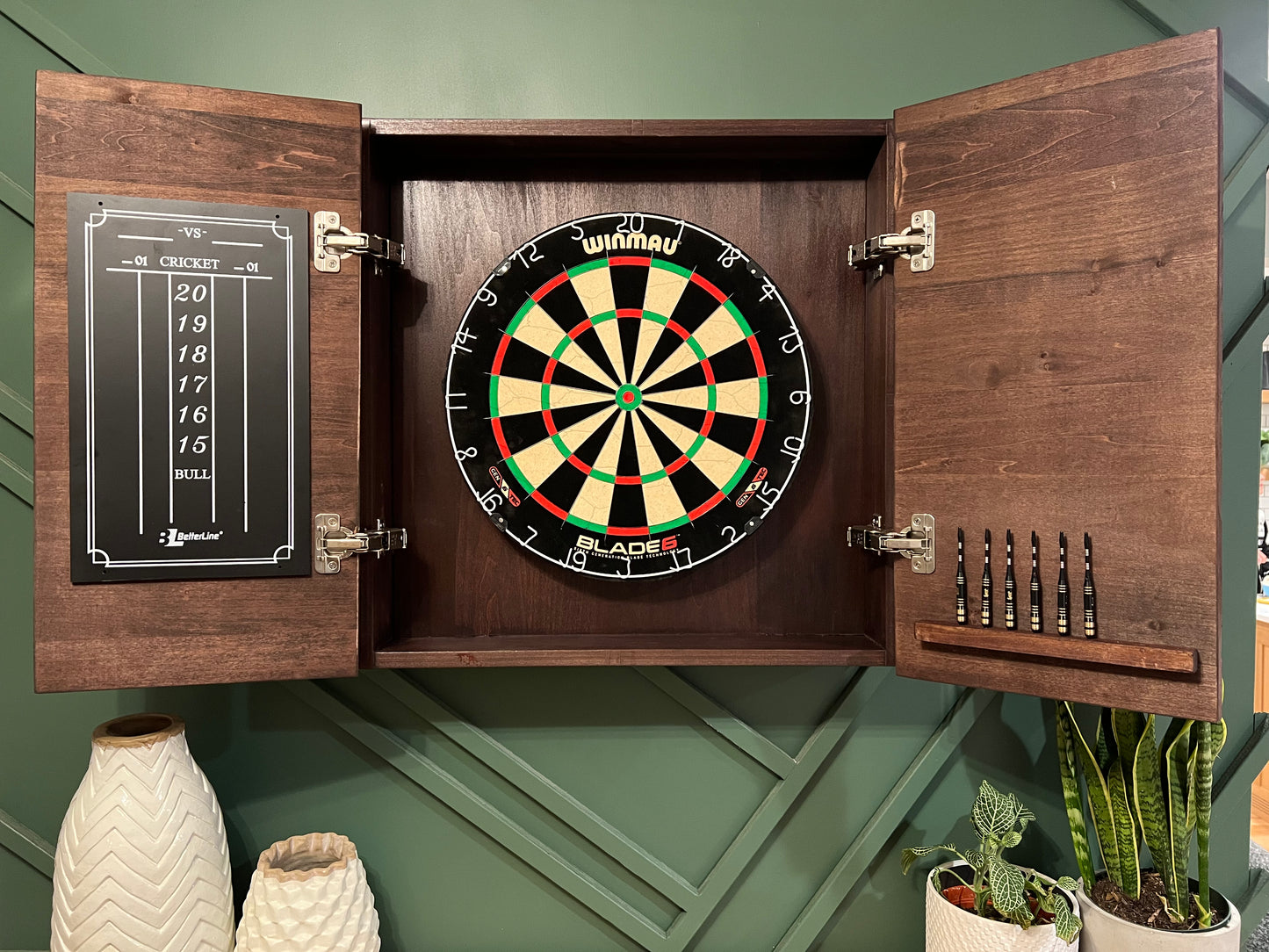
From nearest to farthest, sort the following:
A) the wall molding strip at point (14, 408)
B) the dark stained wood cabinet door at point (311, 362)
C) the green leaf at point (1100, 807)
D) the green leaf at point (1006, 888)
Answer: the dark stained wood cabinet door at point (311, 362)
the green leaf at point (1006, 888)
the green leaf at point (1100, 807)
the wall molding strip at point (14, 408)

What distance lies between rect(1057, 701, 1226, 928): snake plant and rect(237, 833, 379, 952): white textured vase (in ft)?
4.43

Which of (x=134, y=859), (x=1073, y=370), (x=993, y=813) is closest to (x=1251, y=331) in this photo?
(x=1073, y=370)

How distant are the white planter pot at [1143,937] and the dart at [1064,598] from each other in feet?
1.99

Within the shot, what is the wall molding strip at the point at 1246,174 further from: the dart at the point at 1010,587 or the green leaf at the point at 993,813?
the green leaf at the point at 993,813

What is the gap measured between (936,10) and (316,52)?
1.29 metres

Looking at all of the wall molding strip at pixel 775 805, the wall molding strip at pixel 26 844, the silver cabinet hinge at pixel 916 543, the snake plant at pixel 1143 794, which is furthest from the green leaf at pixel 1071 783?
the wall molding strip at pixel 26 844

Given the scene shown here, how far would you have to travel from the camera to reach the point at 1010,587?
1.12 m

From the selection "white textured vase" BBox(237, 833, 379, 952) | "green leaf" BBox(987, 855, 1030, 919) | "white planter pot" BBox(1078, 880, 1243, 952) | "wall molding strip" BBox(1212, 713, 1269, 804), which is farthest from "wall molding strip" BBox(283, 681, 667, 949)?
"wall molding strip" BBox(1212, 713, 1269, 804)

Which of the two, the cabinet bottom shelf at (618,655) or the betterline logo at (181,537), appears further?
the cabinet bottom shelf at (618,655)

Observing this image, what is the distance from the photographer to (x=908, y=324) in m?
1.22

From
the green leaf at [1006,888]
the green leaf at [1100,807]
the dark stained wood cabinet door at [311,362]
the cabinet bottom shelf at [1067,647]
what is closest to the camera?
the cabinet bottom shelf at [1067,647]

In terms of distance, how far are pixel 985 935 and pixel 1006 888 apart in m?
0.10

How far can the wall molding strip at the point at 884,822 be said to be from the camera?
152 cm

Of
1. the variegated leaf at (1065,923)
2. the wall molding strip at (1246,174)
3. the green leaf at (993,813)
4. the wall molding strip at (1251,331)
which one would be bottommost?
the variegated leaf at (1065,923)
